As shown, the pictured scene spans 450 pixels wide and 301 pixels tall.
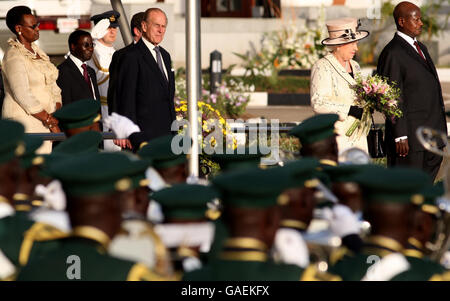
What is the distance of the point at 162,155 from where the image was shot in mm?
2693

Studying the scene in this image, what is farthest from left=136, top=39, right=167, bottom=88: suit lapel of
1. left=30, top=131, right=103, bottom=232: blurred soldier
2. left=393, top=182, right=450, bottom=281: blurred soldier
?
left=393, top=182, right=450, bottom=281: blurred soldier

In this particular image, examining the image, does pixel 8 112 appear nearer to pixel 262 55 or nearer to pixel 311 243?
pixel 311 243

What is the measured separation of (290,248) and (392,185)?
0.28 metres

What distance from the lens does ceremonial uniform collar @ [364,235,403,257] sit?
81.8 inches

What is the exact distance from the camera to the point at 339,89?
5.60m

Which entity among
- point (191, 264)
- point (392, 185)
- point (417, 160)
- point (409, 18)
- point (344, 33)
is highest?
point (409, 18)

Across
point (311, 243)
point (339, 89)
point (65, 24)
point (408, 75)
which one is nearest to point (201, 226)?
point (311, 243)

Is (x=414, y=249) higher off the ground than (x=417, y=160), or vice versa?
(x=414, y=249)

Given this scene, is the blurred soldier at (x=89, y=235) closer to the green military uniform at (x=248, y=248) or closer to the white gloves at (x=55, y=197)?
the green military uniform at (x=248, y=248)

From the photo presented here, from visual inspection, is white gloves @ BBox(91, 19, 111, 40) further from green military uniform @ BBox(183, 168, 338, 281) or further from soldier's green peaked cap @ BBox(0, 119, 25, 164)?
green military uniform @ BBox(183, 168, 338, 281)

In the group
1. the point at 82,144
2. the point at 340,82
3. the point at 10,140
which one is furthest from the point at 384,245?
the point at 340,82

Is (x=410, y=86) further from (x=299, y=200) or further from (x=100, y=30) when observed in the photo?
(x=299, y=200)

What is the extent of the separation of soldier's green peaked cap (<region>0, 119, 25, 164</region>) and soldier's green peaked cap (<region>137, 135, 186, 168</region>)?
15.1 inches
